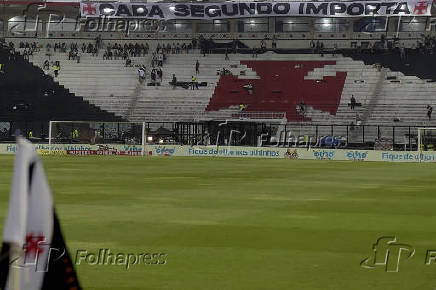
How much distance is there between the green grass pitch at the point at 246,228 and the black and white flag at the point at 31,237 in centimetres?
580

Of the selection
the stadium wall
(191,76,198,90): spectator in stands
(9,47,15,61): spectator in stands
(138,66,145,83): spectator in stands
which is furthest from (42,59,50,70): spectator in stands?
the stadium wall

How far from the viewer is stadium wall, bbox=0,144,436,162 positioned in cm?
6756

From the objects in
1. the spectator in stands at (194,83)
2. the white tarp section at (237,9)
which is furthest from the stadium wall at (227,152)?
the white tarp section at (237,9)

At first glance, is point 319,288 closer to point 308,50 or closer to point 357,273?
point 357,273

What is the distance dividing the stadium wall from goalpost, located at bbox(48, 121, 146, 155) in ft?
2.21

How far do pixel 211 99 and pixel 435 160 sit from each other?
28458 millimetres

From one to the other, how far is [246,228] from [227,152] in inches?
2063

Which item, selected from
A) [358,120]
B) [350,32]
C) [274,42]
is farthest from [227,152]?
[350,32]

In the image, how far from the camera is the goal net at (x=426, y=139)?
6738 cm

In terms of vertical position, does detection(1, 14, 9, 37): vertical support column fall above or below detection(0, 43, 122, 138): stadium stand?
above

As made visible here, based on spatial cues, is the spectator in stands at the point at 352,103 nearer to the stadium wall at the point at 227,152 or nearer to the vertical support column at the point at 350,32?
the stadium wall at the point at 227,152

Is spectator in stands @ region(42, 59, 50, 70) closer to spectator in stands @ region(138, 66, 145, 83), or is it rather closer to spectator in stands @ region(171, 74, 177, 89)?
spectator in stands @ region(138, 66, 145, 83)

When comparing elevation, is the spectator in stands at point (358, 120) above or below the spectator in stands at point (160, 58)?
below

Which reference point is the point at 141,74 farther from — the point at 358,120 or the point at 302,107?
the point at 358,120
